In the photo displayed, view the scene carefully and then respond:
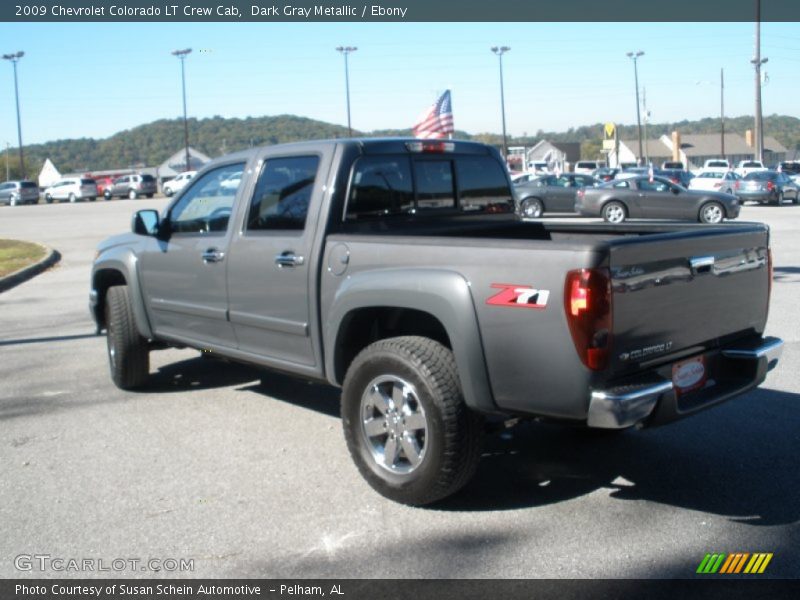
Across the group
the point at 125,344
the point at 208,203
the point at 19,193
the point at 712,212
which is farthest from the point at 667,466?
the point at 19,193

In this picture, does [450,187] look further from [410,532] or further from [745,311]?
[410,532]

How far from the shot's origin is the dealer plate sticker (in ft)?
13.7

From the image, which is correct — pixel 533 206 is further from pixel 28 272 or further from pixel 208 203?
pixel 208 203

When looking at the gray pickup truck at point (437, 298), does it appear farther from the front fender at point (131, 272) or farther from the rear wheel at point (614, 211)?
the rear wheel at point (614, 211)

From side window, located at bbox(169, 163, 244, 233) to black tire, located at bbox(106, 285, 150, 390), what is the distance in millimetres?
937

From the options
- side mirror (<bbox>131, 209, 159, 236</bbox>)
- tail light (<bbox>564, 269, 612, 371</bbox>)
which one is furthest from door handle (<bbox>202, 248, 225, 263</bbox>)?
tail light (<bbox>564, 269, 612, 371</bbox>)

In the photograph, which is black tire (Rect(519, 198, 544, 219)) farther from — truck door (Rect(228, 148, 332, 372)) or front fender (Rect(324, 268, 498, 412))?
front fender (Rect(324, 268, 498, 412))

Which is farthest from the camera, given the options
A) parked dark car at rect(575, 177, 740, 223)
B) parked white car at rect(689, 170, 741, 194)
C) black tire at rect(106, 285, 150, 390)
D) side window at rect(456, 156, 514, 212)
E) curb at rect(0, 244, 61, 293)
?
parked white car at rect(689, 170, 741, 194)

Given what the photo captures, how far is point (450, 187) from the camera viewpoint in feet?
18.8

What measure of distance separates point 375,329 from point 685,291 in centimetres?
172

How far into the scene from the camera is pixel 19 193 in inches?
2258

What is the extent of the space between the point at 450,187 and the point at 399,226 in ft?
1.88

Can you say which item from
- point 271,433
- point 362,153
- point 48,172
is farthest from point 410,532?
point 48,172

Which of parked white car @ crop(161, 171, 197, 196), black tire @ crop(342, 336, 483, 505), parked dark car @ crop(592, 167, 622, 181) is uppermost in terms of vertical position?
parked white car @ crop(161, 171, 197, 196)
